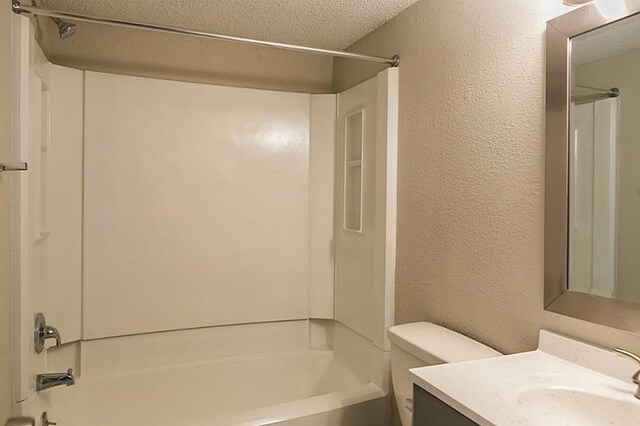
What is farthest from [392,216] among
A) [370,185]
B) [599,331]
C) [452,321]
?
[599,331]

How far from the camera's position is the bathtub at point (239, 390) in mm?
1944

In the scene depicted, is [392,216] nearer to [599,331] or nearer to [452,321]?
[452,321]

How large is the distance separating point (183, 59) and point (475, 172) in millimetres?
1820

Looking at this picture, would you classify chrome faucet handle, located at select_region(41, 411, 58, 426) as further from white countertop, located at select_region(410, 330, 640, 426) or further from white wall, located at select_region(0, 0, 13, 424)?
white countertop, located at select_region(410, 330, 640, 426)

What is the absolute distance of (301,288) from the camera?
8.89 ft

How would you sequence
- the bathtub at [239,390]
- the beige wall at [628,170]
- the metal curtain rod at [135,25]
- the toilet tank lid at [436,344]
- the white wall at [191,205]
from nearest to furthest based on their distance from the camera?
the beige wall at [628,170], the toilet tank lid at [436,344], the metal curtain rod at [135,25], the bathtub at [239,390], the white wall at [191,205]

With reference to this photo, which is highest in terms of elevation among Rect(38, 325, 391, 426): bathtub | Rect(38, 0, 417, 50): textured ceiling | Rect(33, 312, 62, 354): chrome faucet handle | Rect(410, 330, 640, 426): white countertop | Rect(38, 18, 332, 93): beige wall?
Rect(38, 0, 417, 50): textured ceiling

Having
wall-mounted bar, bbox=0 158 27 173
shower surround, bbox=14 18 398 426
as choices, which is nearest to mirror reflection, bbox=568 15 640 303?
shower surround, bbox=14 18 398 426

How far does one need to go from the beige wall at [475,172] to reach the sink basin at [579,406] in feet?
0.56

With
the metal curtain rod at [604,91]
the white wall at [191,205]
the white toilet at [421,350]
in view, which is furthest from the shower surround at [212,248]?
the metal curtain rod at [604,91]

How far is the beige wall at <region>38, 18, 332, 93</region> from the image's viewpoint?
7.60 ft

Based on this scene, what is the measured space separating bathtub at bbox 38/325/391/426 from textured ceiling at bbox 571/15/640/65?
60.0 inches

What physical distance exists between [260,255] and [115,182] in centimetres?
90

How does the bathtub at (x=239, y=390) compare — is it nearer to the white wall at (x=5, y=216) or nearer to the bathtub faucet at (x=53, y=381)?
the bathtub faucet at (x=53, y=381)
